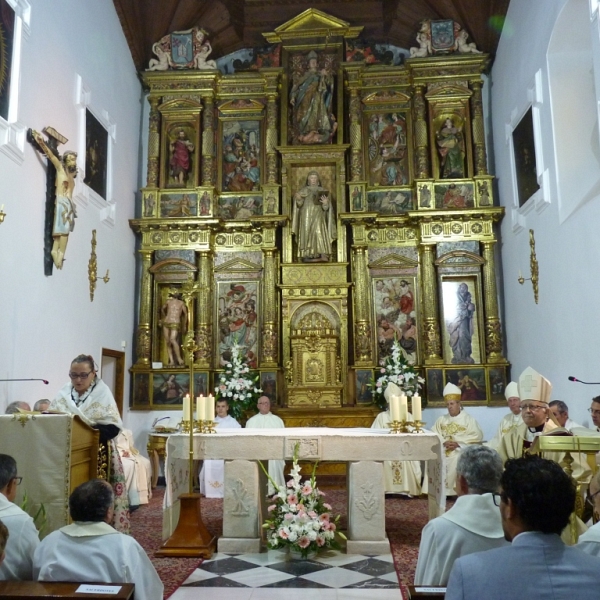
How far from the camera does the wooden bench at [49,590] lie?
2496 millimetres

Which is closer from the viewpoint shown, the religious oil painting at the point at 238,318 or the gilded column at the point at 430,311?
the gilded column at the point at 430,311

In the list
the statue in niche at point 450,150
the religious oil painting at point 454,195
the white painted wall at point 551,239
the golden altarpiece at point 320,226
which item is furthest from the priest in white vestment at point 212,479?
the statue in niche at point 450,150

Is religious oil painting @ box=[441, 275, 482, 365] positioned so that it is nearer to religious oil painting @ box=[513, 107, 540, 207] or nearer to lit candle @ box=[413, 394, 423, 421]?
religious oil painting @ box=[513, 107, 540, 207]

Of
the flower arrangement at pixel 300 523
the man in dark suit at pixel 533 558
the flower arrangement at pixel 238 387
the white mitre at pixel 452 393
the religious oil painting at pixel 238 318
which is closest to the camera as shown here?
the man in dark suit at pixel 533 558

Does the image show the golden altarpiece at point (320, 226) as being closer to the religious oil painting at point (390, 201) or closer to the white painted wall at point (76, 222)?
the religious oil painting at point (390, 201)

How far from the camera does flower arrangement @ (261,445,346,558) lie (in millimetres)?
5945

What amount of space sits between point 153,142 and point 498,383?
28.1ft

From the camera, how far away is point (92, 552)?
2.95 metres

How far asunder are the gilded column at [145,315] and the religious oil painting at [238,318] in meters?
1.37

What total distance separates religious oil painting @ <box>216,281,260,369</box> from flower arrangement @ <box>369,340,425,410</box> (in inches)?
102

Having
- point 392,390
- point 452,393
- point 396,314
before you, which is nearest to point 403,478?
point 392,390

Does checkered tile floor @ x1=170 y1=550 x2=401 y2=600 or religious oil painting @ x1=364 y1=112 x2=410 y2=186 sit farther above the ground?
religious oil painting @ x1=364 y1=112 x2=410 y2=186

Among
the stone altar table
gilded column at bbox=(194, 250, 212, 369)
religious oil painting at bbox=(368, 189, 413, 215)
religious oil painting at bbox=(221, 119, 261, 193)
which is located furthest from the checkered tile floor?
religious oil painting at bbox=(221, 119, 261, 193)

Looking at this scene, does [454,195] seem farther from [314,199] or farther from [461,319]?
[314,199]
